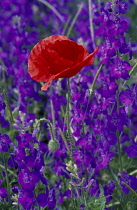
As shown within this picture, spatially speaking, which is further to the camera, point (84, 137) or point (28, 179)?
point (84, 137)

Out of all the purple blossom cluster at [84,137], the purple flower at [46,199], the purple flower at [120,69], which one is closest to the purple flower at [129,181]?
the purple blossom cluster at [84,137]

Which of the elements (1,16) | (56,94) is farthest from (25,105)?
(1,16)

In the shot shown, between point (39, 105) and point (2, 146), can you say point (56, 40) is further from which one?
point (39, 105)

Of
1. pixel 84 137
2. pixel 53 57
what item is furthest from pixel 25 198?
pixel 53 57

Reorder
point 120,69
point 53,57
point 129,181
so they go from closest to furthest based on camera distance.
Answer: point 53,57, point 120,69, point 129,181

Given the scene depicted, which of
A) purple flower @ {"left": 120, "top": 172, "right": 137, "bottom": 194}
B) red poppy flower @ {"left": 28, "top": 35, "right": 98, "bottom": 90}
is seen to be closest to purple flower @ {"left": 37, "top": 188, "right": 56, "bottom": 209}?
purple flower @ {"left": 120, "top": 172, "right": 137, "bottom": 194}

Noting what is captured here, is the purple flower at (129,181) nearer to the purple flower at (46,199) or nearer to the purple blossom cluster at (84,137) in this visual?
the purple blossom cluster at (84,137)

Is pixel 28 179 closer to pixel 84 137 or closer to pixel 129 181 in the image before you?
pixel 84 137

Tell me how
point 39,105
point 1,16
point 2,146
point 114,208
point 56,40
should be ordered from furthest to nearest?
point 1,16 < point 39,105 < point 114,208 < point 2,146 < point 56,40
